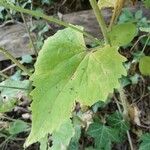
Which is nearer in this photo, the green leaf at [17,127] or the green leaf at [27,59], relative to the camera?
the green leaf at [17,127]

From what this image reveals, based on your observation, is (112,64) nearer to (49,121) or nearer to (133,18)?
(49,121)

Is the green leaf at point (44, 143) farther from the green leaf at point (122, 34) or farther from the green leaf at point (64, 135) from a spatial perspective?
the green leaf at point (122, 34)

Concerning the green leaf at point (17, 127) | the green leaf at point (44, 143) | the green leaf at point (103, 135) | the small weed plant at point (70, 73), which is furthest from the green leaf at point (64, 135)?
the small weed plant at point (70, 73)

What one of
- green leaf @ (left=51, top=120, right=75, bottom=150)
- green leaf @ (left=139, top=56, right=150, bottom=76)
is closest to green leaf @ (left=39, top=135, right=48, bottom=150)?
green leaf @ (left=51, top=120, right=75, bottom=150)

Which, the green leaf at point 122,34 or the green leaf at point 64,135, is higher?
the green leaf at point 122,34

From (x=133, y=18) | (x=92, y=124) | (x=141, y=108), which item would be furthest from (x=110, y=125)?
(x=133, y=18)

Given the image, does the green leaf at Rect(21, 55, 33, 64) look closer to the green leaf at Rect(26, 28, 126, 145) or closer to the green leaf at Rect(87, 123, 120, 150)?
the green leaf at Rect(87, 123, 120, 150)

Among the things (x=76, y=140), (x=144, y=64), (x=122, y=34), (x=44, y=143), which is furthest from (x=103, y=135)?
(x=122, y=34)
